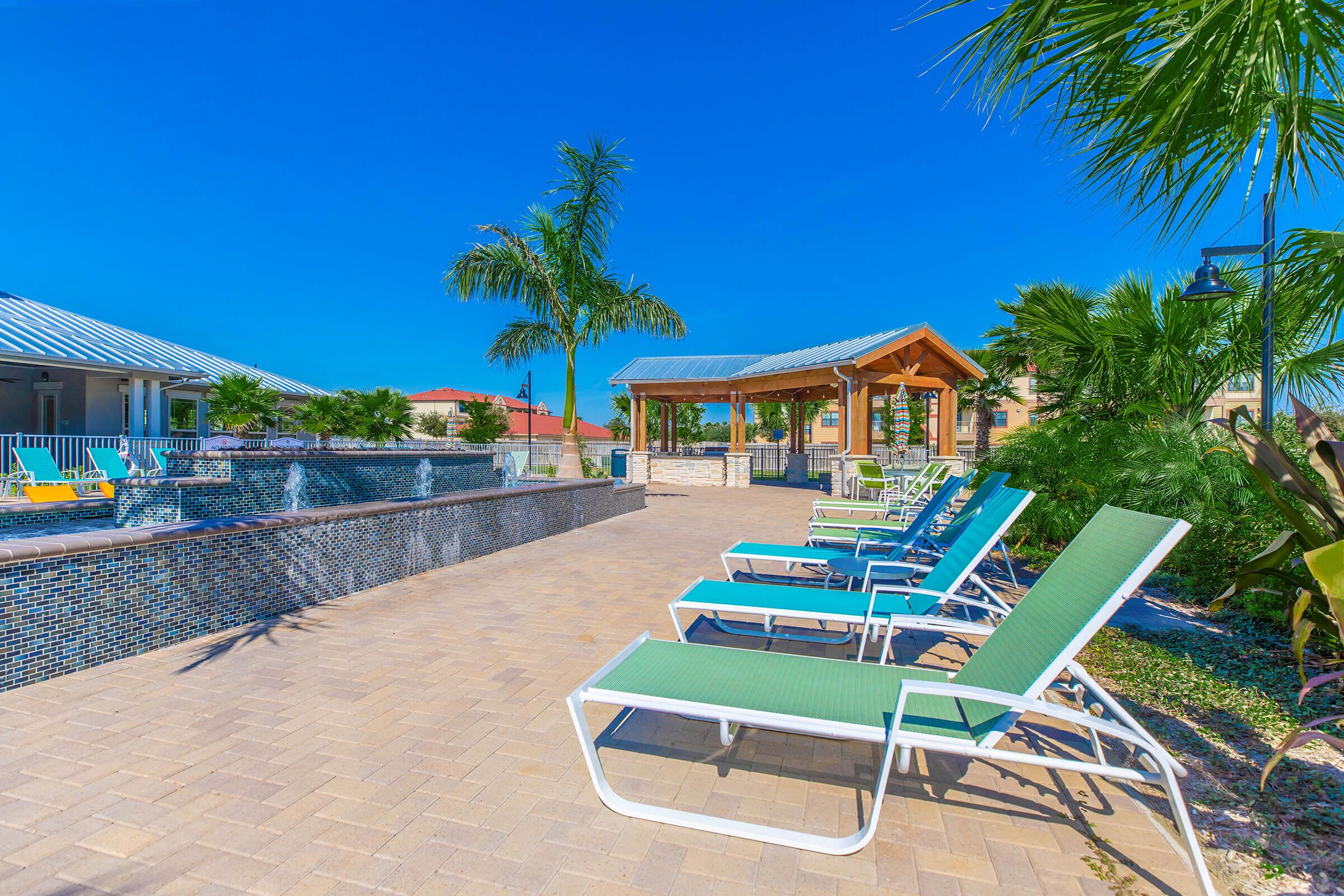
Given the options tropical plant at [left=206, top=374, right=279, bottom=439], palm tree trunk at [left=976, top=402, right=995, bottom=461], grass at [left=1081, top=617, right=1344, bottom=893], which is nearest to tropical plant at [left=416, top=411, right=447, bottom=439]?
tropical plant at [left=206, top=374, right=279, bottom=439]

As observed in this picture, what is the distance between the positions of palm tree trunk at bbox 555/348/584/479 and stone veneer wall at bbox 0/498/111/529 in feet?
23.9

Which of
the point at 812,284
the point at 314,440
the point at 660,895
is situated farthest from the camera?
the point at 812,284

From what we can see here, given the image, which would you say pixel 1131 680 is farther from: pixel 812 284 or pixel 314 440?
pixel 812 284

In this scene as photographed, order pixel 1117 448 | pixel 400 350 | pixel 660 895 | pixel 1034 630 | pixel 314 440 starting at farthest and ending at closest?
pixel 400 350, pixel 314 440, pixel 1117 448, pixel 1034 630, pixel 660 895

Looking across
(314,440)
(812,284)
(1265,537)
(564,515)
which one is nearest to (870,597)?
(1265,537)

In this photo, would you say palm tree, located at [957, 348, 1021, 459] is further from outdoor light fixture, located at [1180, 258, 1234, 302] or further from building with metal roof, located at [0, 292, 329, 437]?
building with metal roof, located at [0, 292, 329, 437]

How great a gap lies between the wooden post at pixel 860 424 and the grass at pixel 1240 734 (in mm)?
12562

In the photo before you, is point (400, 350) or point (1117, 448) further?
point (400, 350)

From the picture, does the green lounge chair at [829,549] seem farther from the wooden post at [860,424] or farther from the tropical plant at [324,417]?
the tropical plant at [324,417]

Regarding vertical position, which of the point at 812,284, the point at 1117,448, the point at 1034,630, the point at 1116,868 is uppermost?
the point at 812,284

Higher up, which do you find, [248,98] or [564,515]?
[248,98]

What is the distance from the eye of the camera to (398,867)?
2.04 metres

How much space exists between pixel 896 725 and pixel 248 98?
29843 millimetres

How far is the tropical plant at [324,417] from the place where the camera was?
69.7 feet
